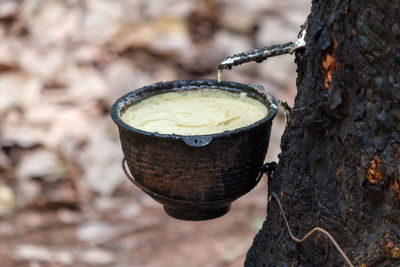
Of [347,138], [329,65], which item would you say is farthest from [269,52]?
[347,138]

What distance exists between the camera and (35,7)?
19.9 ft

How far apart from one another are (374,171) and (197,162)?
0.66 metres

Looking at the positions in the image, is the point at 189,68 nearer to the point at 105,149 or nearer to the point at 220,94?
the point at 105,149

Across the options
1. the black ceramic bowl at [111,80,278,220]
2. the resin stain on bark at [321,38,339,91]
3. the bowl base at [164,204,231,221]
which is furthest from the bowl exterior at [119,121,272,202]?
the resin stain on bark at [321,38,339,91]

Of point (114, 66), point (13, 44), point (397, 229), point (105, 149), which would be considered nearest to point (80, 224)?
point (105, 149)

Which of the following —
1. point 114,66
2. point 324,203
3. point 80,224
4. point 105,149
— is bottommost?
point 80,224

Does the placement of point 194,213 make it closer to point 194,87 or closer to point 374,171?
point 194,87

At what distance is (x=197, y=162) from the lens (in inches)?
72.3

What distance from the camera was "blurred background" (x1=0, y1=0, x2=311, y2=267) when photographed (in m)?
4.48

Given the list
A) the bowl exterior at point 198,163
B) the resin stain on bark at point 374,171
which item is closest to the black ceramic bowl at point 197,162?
the bowl exterior at point 198,163

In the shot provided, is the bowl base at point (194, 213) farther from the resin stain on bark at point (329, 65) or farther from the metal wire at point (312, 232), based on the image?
the resin stain on bark at point (329, 65)

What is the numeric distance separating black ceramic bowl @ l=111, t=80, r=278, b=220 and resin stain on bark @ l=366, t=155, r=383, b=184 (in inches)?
19.3

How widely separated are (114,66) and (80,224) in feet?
6.36

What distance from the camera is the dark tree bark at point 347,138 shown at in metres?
1.36
